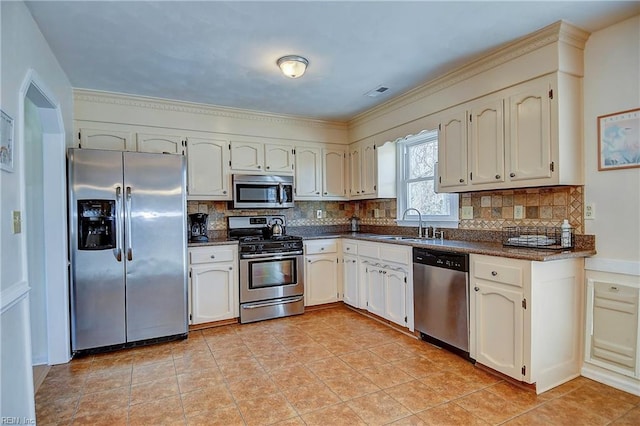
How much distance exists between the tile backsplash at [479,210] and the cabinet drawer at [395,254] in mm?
638

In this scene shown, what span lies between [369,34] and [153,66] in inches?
70.6

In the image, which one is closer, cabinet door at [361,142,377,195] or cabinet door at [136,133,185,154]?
cabinet door at [136,133,185,154]

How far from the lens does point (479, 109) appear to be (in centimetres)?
289

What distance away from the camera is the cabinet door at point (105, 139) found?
11.4 ft

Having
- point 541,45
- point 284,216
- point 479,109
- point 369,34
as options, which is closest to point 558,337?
point 479,109

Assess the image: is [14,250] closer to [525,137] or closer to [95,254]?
[95,254]

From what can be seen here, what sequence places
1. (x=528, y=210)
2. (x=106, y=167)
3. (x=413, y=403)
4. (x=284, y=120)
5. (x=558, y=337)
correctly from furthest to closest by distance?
(x=284, y=120) → (x=106, y=167) → (x=528, y=210) → (x=558, y=337) → (x=413, y=403)

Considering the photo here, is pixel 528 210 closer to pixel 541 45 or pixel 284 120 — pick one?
pixel 541 45

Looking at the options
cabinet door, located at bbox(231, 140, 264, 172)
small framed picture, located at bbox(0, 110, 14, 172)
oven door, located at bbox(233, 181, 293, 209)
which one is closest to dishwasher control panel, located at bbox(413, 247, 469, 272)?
oven door, located at bbox(233, 181, 293, 209)

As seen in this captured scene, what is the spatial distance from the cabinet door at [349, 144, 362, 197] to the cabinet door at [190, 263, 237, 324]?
6.29 ft

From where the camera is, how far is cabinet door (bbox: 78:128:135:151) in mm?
3467

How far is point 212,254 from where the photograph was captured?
369cm

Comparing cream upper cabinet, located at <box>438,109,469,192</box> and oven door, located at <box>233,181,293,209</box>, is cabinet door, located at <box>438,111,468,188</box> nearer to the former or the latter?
cream upper cabinet, located at <box>438,109,469,192</box>

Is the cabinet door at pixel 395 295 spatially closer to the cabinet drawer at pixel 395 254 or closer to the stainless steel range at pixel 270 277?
the cabinet drawer at pixel 395 254
